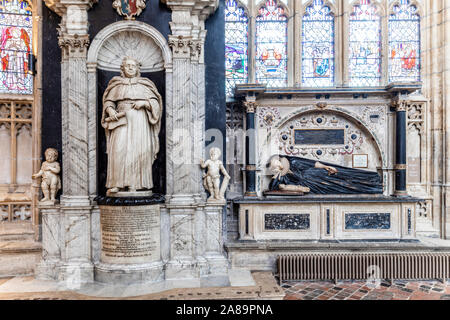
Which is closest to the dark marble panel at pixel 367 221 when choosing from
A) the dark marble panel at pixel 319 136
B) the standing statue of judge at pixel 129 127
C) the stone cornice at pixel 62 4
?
the dark marble panel at pixel 319 136

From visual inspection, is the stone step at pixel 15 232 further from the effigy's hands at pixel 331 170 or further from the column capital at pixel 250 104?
the effigy's hands at pixel 331 170

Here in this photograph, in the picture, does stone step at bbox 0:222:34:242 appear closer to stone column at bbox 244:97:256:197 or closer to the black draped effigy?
stone column at bbox 244:97:256:197

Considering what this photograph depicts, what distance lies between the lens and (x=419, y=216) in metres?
6.59

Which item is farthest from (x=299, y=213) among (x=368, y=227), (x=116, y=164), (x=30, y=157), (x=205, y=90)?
(x=30, y=157)

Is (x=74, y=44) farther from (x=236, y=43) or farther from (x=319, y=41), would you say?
(x=319, y=41)

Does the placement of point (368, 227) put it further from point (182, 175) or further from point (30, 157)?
point (30, 157)

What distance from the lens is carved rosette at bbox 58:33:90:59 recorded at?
471 centimetres

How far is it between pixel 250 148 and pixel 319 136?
162cm

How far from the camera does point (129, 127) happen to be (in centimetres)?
462

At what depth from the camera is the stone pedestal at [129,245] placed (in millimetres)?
4527

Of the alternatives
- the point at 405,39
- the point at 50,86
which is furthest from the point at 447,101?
the point at 50,86

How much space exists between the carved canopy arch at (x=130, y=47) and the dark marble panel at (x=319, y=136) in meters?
3.19

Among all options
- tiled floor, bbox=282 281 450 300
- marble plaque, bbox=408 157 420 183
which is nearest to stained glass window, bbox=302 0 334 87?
marble plaque, bbox=408 157 420 183

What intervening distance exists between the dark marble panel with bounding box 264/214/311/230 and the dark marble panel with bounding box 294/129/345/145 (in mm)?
1679
